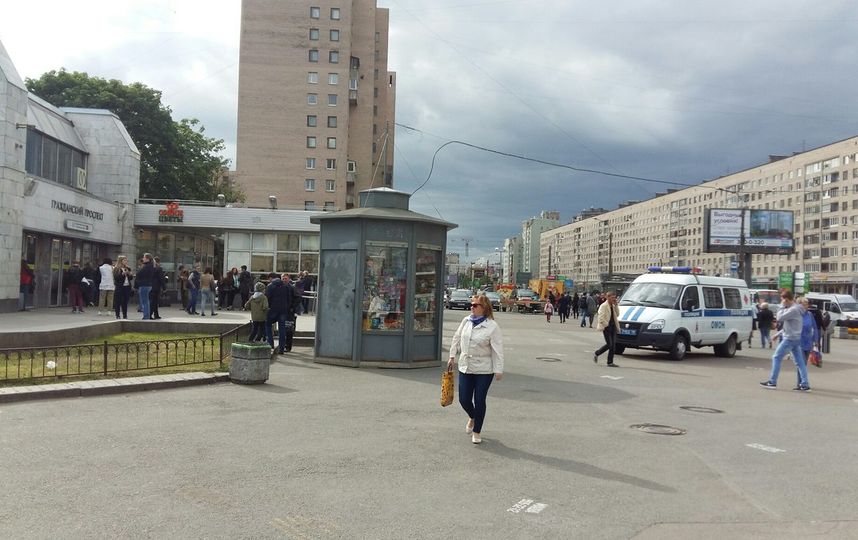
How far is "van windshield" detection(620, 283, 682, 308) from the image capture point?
18.8 meters

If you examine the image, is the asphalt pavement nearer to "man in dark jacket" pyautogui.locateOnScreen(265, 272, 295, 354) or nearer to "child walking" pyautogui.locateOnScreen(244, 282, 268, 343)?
"child walking" pyautogui.locateOnScreen(244, 282, 268, 343)

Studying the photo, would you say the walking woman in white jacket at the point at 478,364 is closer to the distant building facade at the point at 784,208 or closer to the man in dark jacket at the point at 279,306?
the man in dark jacket at the point at 279,306

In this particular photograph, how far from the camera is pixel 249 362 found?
11.0 m

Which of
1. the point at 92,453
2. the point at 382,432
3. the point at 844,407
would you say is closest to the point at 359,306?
the point at 382,432

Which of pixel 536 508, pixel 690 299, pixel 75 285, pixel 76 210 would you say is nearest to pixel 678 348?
pixel 690 299

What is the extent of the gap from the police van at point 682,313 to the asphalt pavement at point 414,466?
677 centimetres

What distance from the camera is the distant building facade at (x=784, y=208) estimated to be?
87.1 metres

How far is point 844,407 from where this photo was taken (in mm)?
11250

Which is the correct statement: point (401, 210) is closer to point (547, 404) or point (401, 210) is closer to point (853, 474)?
point (547, 404)

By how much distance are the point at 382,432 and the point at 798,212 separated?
4050 inches

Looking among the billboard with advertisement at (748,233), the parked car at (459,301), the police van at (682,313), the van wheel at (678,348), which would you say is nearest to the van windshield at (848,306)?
the billboard with advertisement at (748,233)


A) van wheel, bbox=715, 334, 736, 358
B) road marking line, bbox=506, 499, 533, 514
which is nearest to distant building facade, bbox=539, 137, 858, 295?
van wheel, bbox=715, 334, 736, 358

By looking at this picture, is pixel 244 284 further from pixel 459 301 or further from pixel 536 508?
pixel 459 301

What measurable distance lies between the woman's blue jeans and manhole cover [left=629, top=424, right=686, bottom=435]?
2391 millimetres
